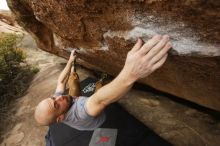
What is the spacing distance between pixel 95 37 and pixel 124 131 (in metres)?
1.45

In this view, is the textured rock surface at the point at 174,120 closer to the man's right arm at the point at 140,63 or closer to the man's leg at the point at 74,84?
the man's leg at the point at 74,84

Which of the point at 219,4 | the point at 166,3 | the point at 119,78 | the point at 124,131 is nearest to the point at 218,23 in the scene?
the point at 219,4

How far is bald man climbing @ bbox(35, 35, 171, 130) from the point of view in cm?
248

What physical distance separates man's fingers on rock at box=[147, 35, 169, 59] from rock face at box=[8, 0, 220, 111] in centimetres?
9

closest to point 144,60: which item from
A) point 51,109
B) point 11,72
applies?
point 51,109

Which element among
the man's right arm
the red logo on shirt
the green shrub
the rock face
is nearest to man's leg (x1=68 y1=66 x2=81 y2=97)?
the rock face

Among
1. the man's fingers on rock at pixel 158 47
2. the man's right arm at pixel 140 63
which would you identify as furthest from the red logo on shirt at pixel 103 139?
the man's fingers on rock at pixel 158 47

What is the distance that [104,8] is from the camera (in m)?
3.13

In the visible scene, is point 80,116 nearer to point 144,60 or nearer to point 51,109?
point 51,109

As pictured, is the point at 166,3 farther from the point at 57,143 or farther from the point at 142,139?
the point at 57,143

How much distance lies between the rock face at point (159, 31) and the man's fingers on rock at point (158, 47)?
9 centimetres

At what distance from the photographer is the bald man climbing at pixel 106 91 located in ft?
8.12

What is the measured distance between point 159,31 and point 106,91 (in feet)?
2.32

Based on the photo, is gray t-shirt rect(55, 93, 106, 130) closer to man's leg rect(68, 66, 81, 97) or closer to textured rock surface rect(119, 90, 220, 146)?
man's leg rect(68, 66, 81, 97)
